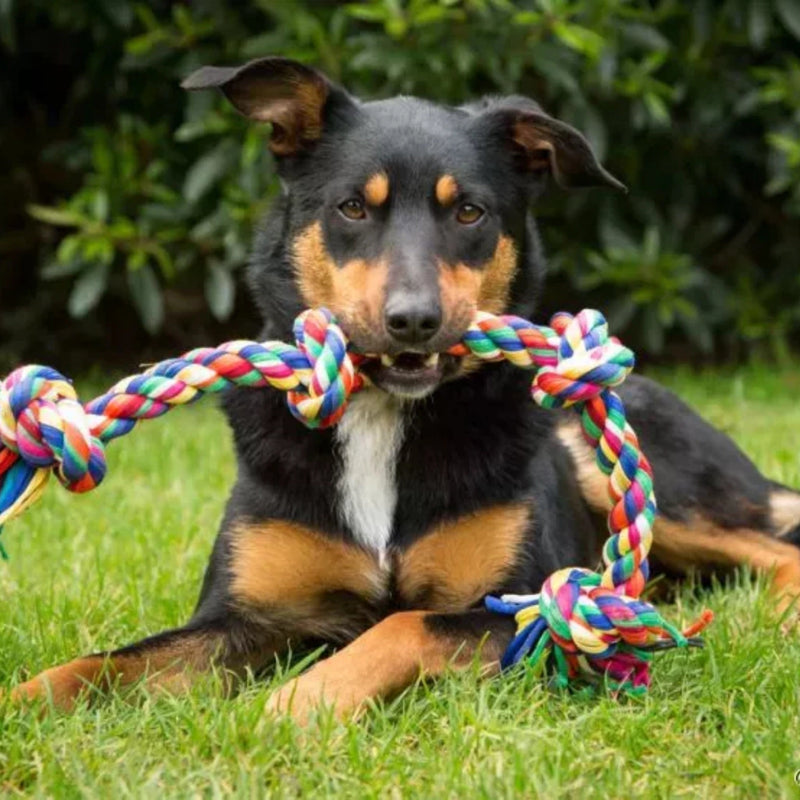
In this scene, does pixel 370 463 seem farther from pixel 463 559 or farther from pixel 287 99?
pixel 287 99

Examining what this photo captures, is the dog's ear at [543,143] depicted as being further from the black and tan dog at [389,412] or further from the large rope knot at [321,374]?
the large rope knot at [321,374]

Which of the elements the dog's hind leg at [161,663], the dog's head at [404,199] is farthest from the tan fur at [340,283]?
the dog's hind leg at [161,663]

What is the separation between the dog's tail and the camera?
472cm

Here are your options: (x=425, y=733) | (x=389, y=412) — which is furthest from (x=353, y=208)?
(x=425, y=733)

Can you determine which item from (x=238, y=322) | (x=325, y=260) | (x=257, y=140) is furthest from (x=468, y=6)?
(x=325, y=260)

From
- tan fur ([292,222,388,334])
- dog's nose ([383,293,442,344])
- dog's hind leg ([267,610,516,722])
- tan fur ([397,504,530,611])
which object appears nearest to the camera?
dog's hind leg ([267,610,516,722])

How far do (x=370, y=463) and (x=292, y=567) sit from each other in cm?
33

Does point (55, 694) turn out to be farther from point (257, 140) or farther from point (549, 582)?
point (257, 140)

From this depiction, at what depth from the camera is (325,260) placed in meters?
3.75

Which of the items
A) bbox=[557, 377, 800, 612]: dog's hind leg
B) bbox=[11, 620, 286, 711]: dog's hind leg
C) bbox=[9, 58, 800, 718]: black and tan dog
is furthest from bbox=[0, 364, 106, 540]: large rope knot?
bbox=[557, 377, 800, 612]: dog's hind leg

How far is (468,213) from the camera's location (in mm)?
3754

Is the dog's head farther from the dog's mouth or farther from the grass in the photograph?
the grass

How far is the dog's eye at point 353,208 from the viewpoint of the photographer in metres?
3.72

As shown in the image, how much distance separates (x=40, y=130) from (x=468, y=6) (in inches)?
135
